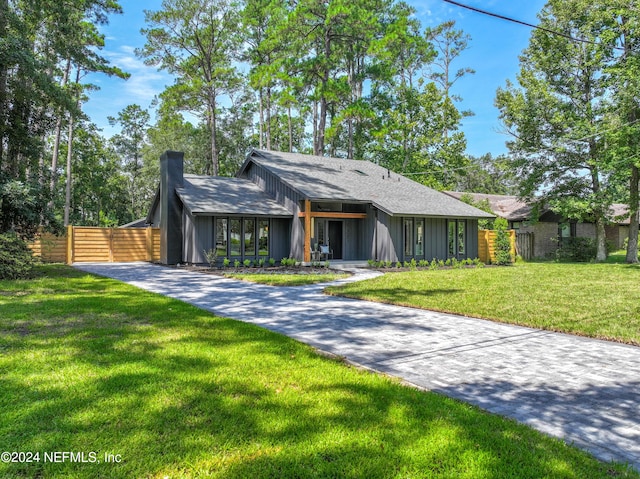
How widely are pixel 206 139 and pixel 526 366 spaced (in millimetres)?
39746

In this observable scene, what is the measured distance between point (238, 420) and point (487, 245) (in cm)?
2117

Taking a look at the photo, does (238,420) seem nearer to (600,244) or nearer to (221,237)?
(221,237)

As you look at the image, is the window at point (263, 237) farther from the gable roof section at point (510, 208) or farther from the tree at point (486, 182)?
the tree at point (486, 182)

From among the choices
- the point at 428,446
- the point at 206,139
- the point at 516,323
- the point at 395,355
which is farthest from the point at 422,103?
the point at 428,446

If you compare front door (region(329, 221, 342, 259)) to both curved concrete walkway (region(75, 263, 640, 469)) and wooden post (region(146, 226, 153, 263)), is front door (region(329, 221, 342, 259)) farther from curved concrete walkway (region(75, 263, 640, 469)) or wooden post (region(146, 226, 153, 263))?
curved concrete walkway (region(75, 263, 640, 469))

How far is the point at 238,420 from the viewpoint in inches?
120

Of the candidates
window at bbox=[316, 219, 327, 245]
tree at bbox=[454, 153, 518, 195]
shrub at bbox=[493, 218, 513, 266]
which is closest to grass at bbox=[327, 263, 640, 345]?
window at bbox=[316, 219, 327, 245]

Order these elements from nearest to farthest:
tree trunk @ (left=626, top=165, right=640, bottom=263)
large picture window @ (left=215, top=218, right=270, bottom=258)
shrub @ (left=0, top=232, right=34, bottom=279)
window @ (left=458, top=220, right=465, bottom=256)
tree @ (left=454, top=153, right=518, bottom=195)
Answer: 1. shrub @ (left=0, top=232, right=34, bottom=279)
2. large picture window @ (left=215, top=218, right=270, bottom=258)
3. tree trunk @ (left=626, top=165, right=640, bottom=263)
4. window @ (left=458, top=220, right=465, bottom=256)
5. tree @ (left=454, top=153, right=518, bottom=195)

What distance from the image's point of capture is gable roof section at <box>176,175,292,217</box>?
17.6 meters

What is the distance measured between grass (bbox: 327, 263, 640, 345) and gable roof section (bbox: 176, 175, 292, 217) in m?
7.84

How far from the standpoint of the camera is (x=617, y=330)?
606 centimetres

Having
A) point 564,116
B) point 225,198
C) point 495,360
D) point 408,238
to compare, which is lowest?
point 495,360

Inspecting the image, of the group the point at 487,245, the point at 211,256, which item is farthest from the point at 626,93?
the point at 211,256

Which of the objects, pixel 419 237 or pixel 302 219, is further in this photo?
pixel 419 237
